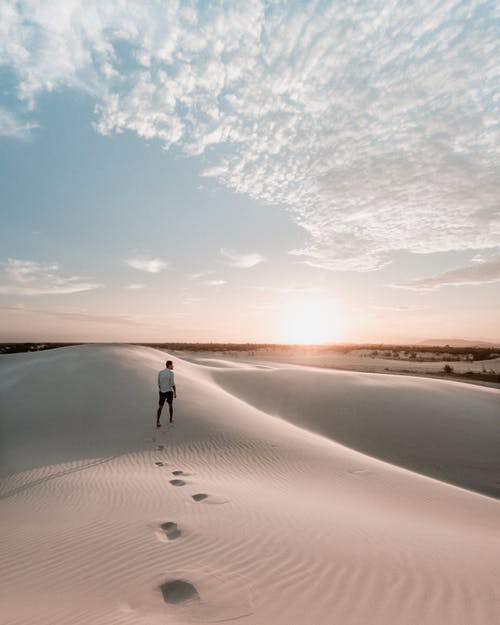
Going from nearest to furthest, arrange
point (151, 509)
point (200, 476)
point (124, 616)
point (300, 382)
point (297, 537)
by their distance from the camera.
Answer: point (124, 616)
point (297, 537)
point (151, 509)
point (200, 476)
point (300, 382)

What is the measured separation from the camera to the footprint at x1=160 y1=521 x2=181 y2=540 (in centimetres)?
481

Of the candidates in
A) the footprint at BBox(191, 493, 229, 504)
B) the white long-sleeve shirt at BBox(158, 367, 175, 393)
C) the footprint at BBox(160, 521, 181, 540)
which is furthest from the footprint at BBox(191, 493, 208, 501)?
the white long-sleeve shirt at BBox(158, 367, 175, 393)

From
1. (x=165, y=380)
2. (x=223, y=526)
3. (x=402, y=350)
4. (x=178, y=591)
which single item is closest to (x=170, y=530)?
(x=223, y=526)

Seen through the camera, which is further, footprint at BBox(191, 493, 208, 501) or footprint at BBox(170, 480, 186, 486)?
footprint at BBox(170, 480, 186, 486)

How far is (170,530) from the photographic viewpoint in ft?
16.4

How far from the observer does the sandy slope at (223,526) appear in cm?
342

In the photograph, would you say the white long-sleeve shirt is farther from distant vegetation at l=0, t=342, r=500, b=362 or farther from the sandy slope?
distant vegetation at l=0, t=342, r=500, b=362

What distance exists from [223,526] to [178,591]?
153cm

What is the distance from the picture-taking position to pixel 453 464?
37.2 ft

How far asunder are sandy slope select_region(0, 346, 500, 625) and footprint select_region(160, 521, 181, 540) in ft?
0.11

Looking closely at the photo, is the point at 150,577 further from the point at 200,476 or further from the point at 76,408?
the point at 76,408

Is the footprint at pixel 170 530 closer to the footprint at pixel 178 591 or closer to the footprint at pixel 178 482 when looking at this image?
the footprint at pixel 178 591

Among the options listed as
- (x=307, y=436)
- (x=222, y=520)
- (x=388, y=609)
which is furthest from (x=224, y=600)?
(x=307, y=436)

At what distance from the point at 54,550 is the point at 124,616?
1.68 m
